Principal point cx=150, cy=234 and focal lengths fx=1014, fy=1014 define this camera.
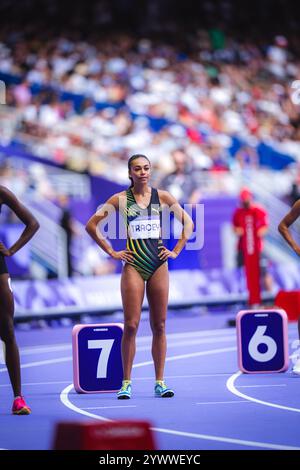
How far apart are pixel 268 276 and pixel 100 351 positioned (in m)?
9.97

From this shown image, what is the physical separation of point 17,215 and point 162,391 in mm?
2018

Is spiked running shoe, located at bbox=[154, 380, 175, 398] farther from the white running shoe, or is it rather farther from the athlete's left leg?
the white running shoe

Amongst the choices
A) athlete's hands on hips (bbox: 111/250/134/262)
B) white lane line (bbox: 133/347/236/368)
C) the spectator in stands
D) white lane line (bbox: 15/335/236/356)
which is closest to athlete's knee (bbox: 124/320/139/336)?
athlete's hands on hips (bbox: 111/250/134/262)

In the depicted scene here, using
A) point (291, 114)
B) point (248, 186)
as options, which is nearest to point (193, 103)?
point (291, 114)

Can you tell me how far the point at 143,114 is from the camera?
2273cm

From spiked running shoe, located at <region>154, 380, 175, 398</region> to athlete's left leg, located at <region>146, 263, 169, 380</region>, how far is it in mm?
76

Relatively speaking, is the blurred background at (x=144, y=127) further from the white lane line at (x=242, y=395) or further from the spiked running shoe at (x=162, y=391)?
the spiked running shoe at (x=162, y=391)

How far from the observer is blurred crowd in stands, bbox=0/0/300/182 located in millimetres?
20656

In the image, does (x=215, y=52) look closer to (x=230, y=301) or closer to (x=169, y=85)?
(x=169, y=85)

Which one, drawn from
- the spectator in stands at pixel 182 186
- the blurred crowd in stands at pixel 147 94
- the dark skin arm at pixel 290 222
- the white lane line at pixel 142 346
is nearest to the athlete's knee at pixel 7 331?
the dark skin arm at pixel 290 222

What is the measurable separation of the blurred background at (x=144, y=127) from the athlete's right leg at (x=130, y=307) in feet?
25.6

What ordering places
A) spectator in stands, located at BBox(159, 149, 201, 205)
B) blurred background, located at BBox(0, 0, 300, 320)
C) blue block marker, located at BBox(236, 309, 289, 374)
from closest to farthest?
blue block marker, located at BBox(236, 309, 289, 374) → blurred background, located at BBox(0, 0, 300, 320) → spectator in stands, located at BBox(159, 149, 201, 205)

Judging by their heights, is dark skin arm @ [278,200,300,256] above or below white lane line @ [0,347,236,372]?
above
